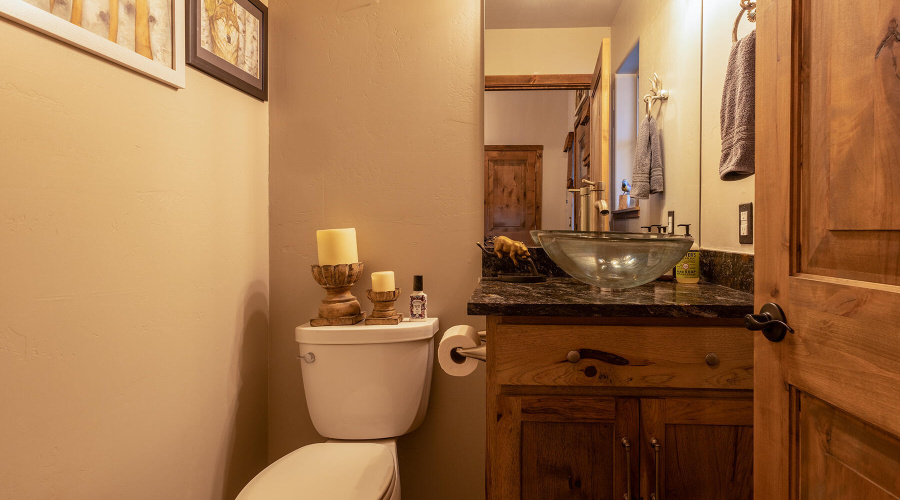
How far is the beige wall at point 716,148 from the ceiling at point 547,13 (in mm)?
336

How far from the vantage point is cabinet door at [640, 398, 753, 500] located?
0.95m

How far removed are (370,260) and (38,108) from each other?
0.94 meters

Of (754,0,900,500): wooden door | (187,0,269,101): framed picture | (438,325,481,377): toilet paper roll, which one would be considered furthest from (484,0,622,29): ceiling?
(438,325,481,377): toilet paper roll

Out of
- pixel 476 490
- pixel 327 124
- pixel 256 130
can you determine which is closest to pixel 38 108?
pixel 256 130

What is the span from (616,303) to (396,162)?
94 cm

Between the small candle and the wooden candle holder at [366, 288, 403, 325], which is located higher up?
the small candle

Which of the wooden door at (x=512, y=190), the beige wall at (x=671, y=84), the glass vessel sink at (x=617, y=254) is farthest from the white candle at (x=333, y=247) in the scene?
the beige wall at (x=671, y=84)

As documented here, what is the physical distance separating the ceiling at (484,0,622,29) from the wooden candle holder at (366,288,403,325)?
3.12ft

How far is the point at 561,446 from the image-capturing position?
984 millimetres

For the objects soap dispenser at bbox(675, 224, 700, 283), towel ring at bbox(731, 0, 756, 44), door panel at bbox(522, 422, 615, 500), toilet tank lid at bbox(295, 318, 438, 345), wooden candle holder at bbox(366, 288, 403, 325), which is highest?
towel ring at bbox(731, 0, 756, 44)

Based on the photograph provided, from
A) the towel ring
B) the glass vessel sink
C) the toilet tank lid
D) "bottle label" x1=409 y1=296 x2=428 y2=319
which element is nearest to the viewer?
the glass vessel sink

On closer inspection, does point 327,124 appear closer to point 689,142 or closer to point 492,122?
point 492,122

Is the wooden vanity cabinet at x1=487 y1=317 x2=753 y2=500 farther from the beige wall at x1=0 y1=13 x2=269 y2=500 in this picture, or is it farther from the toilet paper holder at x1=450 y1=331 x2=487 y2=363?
the beige wall at x1=0 y1=13 x2=269 y2=500

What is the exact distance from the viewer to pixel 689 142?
1496 millimetres
